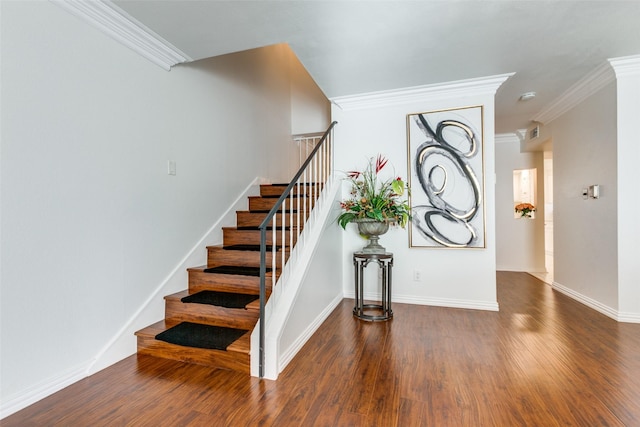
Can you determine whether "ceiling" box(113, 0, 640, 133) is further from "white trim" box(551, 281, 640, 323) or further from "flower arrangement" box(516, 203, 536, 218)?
"flower arrangement" box(516, 203, 536, 218)

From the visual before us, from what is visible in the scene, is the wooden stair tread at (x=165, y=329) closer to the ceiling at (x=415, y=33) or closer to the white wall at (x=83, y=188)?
the white wall at (x=83, y=188)

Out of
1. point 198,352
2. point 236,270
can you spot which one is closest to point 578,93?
point 236,270

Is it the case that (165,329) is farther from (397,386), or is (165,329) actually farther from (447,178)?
(447,178)

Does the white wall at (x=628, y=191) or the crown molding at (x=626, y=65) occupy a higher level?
the crown molding at (x=626, y=65)

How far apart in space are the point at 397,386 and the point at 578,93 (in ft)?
12.5

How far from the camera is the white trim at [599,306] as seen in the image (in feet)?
9.29

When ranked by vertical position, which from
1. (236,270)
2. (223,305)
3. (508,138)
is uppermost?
(508,138)

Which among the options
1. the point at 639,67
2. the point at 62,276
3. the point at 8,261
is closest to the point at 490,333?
the point at 639,67

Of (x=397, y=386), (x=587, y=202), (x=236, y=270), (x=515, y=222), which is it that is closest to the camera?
(x=397, y=386)

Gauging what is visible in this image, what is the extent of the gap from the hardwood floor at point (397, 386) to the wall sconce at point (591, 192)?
4.37ft

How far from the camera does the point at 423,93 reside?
11.2ft

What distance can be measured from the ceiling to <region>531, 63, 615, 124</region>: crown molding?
10 centimetres

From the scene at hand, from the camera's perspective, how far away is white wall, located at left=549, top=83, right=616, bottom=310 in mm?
2975

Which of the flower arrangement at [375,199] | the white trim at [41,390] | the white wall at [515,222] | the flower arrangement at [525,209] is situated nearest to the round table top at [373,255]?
the flower arrangement at [375,199]
